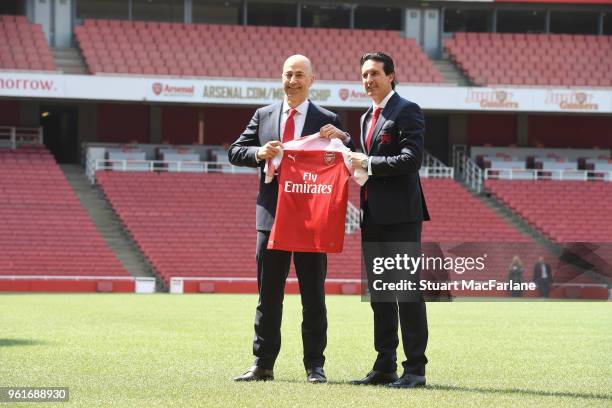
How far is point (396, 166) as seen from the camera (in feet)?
26.9

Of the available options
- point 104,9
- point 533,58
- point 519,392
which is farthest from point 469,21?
point 519,392

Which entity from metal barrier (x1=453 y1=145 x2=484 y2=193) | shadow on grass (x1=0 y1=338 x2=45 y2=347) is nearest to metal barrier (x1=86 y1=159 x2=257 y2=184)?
metal barrier (x1=453 y1=145 x2=484 y2=193)

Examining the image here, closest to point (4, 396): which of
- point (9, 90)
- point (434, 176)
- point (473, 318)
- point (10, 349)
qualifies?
point (10, 349)

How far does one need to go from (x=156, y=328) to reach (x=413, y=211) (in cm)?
737

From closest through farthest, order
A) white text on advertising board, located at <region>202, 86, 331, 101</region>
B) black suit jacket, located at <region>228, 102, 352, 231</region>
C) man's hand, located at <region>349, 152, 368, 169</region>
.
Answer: man's hand, located at <region>349, 152, 368, 169</region>
black suit jacket, located at <region>228, 102, 352, 231</region>
white text on advertising board, located at <region>202, 86, 331, 101</region>

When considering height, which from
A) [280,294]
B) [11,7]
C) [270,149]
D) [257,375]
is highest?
[11,7]

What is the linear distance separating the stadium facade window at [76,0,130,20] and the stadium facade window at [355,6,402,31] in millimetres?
8646

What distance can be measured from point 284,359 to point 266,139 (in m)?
2.43

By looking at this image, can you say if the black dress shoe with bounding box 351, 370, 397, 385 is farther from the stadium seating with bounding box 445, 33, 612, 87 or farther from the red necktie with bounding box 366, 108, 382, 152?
the stadium seating with bounding box 445, 33, 612, 87

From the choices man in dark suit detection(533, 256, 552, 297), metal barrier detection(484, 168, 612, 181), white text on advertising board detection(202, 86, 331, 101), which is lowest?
man in dark suit detection(533, 256, 552, 297)

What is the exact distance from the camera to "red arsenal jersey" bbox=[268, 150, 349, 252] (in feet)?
27.6

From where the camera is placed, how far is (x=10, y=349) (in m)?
11.1

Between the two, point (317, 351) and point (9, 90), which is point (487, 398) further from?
point (9, 90)

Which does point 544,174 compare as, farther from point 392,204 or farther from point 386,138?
point 392,204
